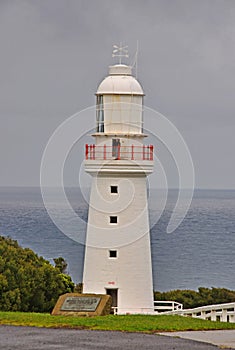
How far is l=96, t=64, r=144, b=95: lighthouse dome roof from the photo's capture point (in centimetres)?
3222

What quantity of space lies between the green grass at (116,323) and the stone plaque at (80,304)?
1160mm

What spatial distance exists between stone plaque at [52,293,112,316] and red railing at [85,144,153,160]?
20.6 feet

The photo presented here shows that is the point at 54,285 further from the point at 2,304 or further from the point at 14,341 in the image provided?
the point at 14,341

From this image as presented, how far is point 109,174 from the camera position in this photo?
32156 mm

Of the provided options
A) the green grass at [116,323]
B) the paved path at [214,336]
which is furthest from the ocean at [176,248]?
the paved path at [214,336]

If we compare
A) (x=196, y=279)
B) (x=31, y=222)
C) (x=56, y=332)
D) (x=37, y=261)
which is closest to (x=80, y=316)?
(x=56, y=332)

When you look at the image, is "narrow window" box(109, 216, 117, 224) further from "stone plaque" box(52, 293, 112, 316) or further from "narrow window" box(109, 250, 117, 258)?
"stone plaque" box(52, 293, 112, 316)

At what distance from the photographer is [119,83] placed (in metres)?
32.3

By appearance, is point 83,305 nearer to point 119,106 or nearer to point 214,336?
point 214,336

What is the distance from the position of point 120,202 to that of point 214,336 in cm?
1042

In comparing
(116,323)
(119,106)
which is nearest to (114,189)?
(119,106)

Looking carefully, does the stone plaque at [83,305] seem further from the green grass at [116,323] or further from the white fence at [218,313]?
the white fence at [218,313]

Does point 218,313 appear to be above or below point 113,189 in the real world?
below

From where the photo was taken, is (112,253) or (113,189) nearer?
(113,189)
